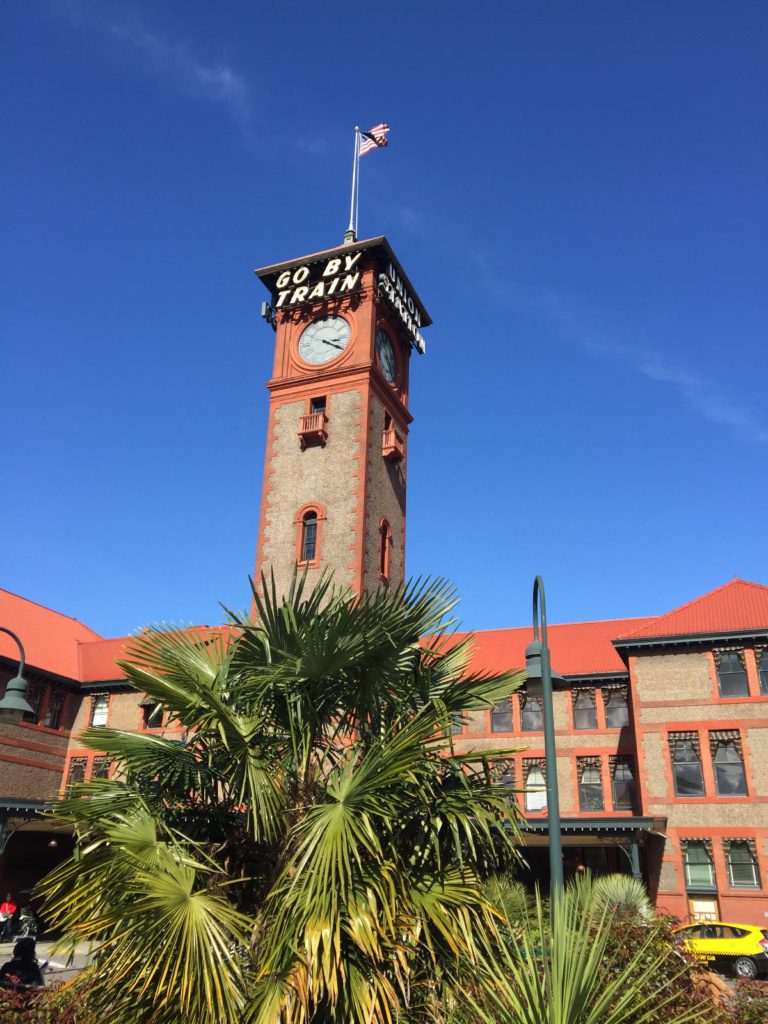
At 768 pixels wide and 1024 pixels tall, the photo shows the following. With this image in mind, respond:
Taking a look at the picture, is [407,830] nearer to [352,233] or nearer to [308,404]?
[308,404]

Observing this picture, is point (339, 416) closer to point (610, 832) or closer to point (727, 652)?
point (727, 652)

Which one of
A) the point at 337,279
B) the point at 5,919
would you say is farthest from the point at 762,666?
the point at 5,919

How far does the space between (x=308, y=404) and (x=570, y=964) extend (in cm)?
2783

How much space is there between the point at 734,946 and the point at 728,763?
7345 millimetres

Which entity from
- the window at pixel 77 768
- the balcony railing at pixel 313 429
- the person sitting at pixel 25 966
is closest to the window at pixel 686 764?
the balcony railing at pixel 313 429

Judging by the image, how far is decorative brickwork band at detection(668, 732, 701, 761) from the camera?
28047 millimetres

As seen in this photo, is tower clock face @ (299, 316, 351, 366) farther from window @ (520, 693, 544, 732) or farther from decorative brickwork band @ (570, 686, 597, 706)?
decorative brickwork band @ (570, 686, 597, 706)

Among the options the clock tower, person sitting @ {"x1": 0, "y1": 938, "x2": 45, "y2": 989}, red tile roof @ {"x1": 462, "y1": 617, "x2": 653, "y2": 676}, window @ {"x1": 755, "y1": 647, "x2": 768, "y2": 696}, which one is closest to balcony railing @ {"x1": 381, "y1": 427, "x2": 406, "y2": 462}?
the clock tower

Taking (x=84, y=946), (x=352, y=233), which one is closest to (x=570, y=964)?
(x=84, y=946)

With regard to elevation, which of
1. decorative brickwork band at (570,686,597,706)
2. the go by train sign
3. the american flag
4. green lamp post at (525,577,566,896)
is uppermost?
the american flag

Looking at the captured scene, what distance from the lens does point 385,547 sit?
1249 inches

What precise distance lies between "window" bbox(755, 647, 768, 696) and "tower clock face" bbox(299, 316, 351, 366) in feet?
63.5

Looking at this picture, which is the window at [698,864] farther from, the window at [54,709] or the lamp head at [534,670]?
the window at [54,709]

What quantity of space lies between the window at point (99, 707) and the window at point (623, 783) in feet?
72.5
